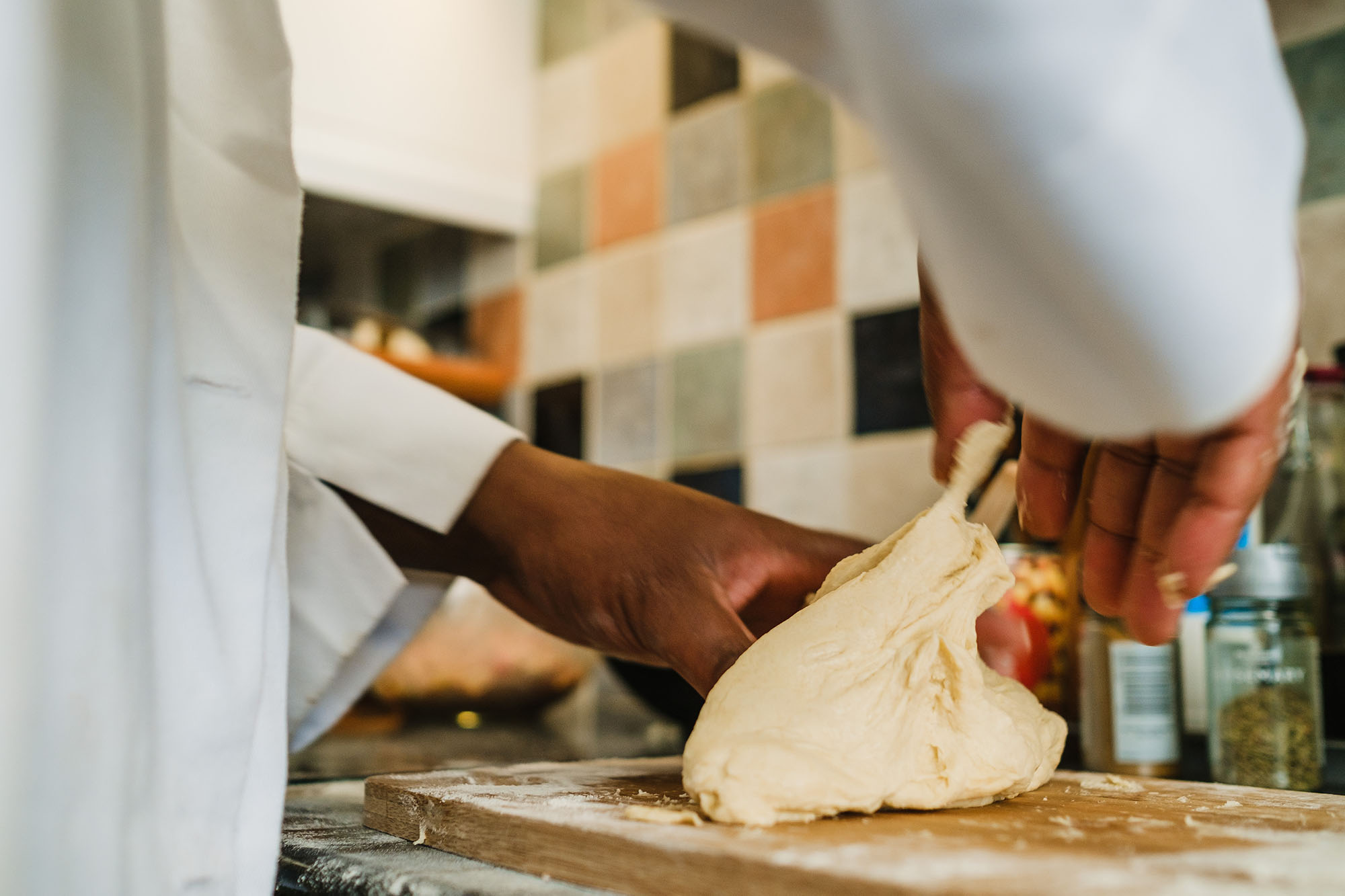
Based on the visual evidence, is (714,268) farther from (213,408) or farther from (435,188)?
(213,408)

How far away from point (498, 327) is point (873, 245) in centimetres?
86

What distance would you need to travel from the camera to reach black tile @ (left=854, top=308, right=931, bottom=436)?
52.6 inches

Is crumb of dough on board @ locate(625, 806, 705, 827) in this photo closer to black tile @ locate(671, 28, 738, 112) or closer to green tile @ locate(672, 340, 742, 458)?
green tile @ locate(672, 340, 742, 458)

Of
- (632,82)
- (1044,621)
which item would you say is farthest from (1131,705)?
(632,82)

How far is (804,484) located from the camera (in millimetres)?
1467

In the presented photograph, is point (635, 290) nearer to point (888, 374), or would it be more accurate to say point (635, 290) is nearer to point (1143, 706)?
point (888, 374)

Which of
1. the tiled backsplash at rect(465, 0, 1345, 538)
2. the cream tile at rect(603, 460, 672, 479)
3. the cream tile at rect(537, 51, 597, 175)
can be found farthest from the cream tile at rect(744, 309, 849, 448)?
the cream tile at rect(537, 51, 597, 175)

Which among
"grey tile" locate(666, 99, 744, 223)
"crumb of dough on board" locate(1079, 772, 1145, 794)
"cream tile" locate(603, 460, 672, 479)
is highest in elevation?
"grey tile" locate(666, 99, 744, 223)

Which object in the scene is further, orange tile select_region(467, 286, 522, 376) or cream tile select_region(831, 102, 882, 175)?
orange tile select_region(467, 286, 522, 376)

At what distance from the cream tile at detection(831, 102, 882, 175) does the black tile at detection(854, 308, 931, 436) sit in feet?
0.68

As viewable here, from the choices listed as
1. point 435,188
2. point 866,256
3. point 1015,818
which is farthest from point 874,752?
point 435,188

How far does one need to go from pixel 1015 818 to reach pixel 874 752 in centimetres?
8

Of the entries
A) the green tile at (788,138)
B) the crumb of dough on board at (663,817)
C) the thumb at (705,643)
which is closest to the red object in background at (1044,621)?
the thumb at (705,643)

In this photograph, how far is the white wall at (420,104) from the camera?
1.70m
